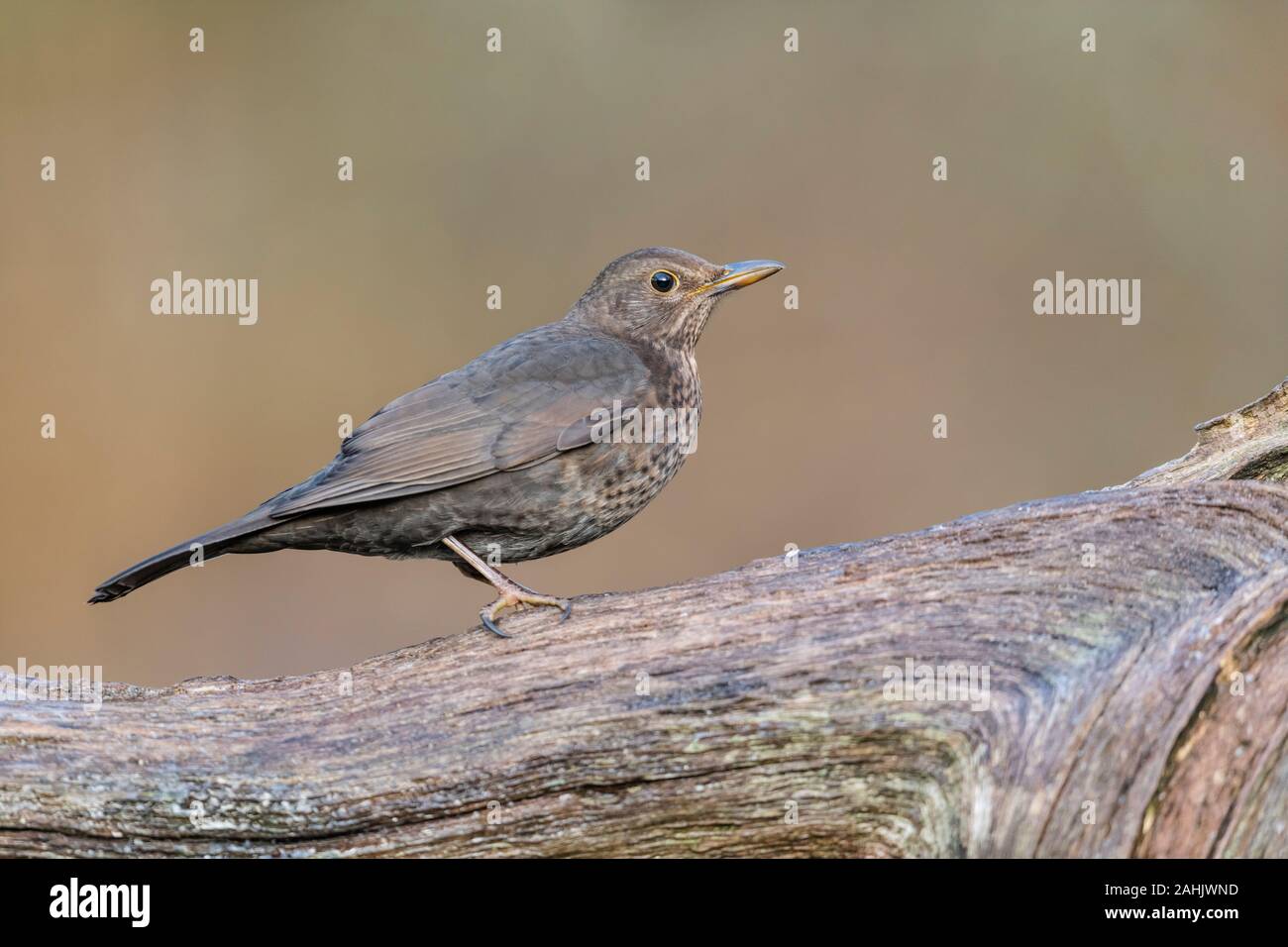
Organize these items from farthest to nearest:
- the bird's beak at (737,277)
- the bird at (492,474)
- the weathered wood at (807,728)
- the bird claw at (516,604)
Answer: the bird's beak at (737,277) → the bird at (492,474) → the bird claw at (516,604) → the weathered wood at (807,728)

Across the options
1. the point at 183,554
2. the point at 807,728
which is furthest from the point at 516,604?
the point at 807,728

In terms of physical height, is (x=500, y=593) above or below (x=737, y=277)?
below

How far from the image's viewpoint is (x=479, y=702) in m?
3.15

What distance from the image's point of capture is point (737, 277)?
4.53 meters

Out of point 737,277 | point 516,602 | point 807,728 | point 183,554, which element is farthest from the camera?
point 737,277

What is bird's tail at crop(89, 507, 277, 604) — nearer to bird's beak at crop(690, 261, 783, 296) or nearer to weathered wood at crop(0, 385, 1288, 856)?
weathered wood at crop(0, 385, 1288, 856)

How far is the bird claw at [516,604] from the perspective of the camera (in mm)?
3525

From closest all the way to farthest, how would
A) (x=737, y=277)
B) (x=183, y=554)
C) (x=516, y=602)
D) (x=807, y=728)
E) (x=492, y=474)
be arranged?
(x=807, y=728)
(x=183, y=554)
(x=516, y=602)
(x=492, y=474)
(x=737, y=277)

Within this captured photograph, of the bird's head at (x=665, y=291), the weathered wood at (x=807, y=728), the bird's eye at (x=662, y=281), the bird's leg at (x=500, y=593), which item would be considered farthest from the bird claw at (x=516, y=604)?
the bird's eye at (x=662, y=281)

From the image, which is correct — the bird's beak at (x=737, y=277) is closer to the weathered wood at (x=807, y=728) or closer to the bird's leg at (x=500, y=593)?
the bird's leg at (x=500, y=593)

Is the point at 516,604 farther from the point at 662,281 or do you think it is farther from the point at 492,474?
the point at 662,281

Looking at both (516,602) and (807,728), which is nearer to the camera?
(807,728)

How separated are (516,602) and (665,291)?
1428mm
